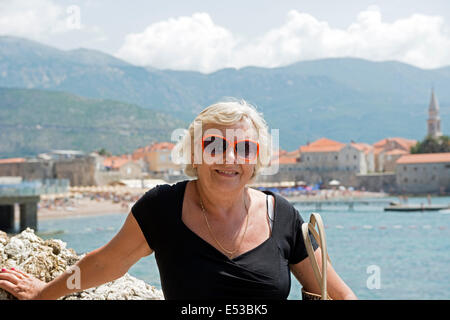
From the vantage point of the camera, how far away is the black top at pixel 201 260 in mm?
1581

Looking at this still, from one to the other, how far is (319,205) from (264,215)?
41.6 meters

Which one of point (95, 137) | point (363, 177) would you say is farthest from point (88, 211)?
point (95, 137)

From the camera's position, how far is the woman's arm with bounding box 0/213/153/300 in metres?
1.63

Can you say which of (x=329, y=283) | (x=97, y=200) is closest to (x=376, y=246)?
(x=329, y=283)

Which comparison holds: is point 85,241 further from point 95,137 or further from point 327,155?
point 95,137

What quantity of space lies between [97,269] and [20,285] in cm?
25

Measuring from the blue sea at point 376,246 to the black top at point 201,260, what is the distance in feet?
1.32

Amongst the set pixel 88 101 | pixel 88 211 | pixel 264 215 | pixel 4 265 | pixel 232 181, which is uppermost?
pixel 88 101

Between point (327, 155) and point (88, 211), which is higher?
point (327, 155)

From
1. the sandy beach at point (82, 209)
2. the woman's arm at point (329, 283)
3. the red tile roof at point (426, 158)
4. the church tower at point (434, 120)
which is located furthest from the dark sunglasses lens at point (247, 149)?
the church tower at point (434, 120)

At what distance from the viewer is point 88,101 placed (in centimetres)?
14275

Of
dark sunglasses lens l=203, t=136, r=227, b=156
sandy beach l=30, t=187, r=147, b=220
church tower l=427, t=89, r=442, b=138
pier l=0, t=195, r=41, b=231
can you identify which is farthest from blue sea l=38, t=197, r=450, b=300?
church tower l=427, t=89, r=442, b=138

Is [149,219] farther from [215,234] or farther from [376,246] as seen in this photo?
[376,246]

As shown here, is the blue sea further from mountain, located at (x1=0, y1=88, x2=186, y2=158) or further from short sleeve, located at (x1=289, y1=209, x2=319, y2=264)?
mountain, located at (x1=0, y1=88, x2=186, y2=158)
